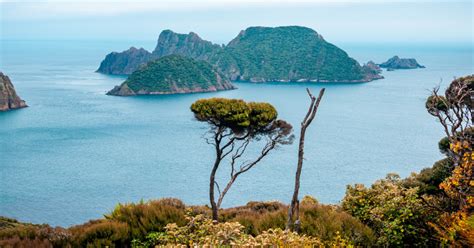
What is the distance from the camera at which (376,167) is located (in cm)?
6128

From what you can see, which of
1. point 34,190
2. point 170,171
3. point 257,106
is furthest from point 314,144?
point 257,106

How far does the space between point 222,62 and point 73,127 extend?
369 ft

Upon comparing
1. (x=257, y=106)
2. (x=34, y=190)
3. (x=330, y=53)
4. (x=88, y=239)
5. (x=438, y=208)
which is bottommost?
(x=34, y=190)

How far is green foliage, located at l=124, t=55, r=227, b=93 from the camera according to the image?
5472 inches

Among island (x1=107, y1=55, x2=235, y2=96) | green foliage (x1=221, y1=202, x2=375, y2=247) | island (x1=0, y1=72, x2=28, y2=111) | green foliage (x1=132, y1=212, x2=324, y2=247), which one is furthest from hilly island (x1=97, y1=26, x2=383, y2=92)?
Result: green foliage (x1=132, y1=212, x2=324, y2=247)

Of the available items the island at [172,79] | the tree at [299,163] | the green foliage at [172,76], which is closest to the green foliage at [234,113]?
the tree at [299,163]

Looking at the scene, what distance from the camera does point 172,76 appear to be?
14275 cm

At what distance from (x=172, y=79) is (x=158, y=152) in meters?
73.2

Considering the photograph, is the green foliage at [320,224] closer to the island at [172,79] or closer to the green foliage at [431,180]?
the green foliage at [431,180]

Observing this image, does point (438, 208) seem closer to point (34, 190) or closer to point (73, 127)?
point (34, 190)

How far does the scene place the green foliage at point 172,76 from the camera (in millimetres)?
139000

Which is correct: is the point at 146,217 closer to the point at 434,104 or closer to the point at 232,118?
the point at 232,118

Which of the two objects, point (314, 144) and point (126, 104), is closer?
point (314, 144)

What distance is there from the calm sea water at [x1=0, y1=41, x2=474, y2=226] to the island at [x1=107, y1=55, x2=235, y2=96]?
7.27 metres
